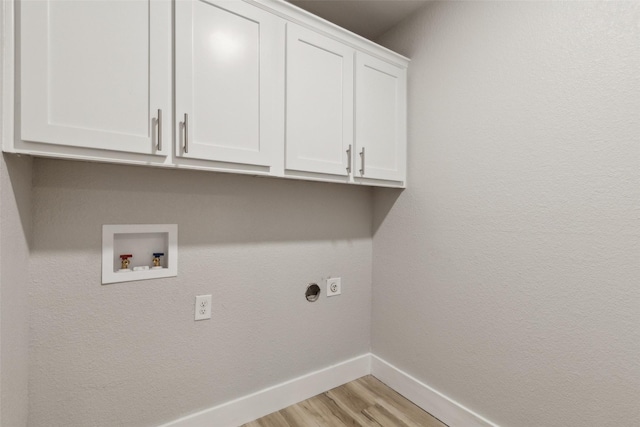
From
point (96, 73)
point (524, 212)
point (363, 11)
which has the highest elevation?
point (363, 11)

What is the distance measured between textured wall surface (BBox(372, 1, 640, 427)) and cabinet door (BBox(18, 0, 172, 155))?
4.69 feet

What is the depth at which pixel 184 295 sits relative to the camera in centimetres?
150

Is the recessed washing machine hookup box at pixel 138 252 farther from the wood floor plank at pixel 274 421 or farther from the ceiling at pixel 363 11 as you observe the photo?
the ceiling at pixel 363 11

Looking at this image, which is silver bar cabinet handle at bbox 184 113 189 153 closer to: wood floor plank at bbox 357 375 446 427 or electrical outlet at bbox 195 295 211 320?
electrical outlet at bbox 195 295 211 320

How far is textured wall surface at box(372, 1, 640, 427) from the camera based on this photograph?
44.5 inches

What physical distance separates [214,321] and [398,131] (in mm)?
1540

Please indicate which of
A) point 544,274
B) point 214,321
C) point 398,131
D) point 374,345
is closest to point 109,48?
point 214,321

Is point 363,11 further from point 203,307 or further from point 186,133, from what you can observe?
point 203,307

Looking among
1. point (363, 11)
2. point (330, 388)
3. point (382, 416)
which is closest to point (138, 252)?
point (330, 388)

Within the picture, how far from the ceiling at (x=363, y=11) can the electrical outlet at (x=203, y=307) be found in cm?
178

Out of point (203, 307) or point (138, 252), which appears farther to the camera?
point (203, 307)

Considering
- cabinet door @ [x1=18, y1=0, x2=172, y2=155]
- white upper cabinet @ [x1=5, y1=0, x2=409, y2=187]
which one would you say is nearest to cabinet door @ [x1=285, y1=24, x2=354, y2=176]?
white upper cabinet @ [x1=5, y1=0, x2=409, y2=187]

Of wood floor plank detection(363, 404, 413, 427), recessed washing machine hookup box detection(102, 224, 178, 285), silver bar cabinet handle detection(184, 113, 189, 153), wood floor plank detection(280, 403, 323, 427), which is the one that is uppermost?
silver bar cabinet handle detection(184, 113, 189, 153)

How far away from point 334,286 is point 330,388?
0.67 metres
